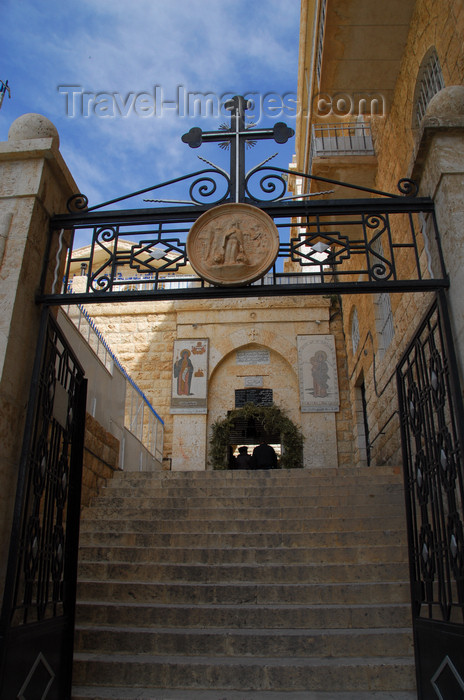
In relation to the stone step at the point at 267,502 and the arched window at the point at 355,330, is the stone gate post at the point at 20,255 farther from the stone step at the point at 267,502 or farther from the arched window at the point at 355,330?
the arched window at the point at 355,330

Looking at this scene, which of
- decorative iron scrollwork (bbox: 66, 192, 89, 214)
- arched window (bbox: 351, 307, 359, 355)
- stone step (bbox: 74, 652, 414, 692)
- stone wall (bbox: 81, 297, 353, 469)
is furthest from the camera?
stone wall (bbox: 81, 297, 353, 469)

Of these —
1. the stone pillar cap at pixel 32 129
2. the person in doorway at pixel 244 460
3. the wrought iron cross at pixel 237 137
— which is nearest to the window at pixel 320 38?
the wrought iron cross at pixel 237 137

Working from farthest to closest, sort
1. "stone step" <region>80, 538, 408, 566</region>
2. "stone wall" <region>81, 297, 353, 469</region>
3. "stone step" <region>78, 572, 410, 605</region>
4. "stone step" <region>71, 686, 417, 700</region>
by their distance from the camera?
"stone wall" <region>81, 297, 353, 469</region>
"stone step" <region>80, 538, 408, 566</region>
"stone step" <region>78, 572, 410, 605</region>
"stone step" <region>71, 686, 417, 700</region>

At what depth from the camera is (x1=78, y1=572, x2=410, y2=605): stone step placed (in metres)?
4.97

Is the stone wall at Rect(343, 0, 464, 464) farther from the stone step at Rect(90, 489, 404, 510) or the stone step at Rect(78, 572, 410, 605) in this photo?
the stone step at Rect(78, 572, 410, 605)

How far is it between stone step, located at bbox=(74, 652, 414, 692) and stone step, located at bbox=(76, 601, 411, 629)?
1.80ft

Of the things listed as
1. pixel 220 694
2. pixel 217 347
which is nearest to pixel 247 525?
pixel 220 694

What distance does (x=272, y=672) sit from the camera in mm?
3957

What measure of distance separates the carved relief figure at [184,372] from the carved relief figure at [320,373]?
3.36 m

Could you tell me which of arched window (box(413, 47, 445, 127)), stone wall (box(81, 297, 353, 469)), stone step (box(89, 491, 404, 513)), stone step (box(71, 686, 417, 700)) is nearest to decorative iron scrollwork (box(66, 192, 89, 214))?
stone step (box(71, 686, 417, 700))

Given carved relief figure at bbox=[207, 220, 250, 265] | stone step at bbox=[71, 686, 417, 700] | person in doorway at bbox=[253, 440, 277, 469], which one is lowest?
stone step at bbox=[71, 686, 417, 700]

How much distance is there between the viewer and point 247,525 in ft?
20.8

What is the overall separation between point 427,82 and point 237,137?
15.8 ft

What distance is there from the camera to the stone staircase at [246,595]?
3.96m
